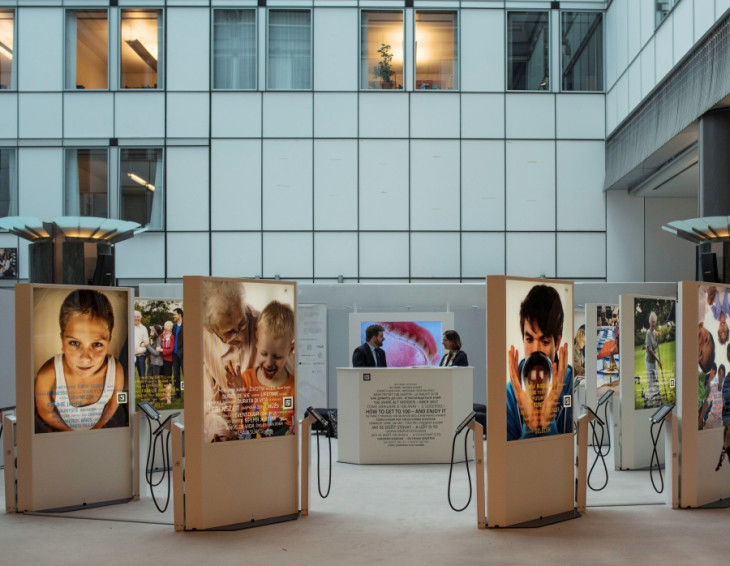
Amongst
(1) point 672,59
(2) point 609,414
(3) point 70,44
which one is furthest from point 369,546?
(3) point 70,44

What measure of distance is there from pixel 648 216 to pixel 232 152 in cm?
922

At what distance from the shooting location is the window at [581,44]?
1858 cm

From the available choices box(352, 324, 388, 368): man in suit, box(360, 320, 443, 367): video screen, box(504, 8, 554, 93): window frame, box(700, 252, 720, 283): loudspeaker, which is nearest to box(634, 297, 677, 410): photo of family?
box(700, 252, 720, 283): loudspeaker

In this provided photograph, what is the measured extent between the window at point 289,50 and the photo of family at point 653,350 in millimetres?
10428

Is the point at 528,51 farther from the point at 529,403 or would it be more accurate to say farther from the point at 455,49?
the point at 529,403

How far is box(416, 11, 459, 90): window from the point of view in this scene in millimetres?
18578

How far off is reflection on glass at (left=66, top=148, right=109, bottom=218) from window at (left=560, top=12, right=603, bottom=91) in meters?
10.4

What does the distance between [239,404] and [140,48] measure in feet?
44.1

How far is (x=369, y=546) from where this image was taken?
678 centimetres

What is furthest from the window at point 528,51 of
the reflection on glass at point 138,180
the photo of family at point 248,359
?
the photo of family at point 248,359

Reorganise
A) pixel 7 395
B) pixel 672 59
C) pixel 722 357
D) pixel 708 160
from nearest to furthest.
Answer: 1. pixel 722 357
2. pixel 7 395
3. pixel 708 160
4. pixel 672 59

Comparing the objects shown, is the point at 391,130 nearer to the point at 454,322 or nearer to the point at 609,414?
the point at 454,322

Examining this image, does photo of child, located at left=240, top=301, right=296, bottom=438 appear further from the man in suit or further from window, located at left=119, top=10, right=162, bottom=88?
window, located at left=119, top=10, right=162, bottom=88

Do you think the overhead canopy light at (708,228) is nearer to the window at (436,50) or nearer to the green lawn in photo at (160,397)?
the green lawn in photo at (160,397)
